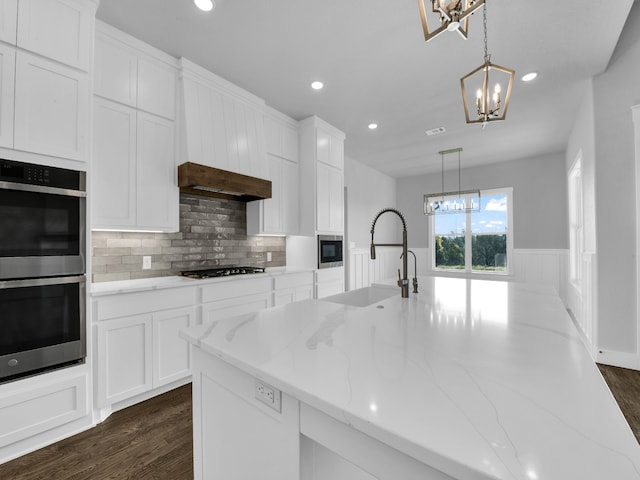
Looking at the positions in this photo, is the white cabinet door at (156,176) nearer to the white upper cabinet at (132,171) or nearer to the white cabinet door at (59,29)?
the white upper cabinet at (132,171)

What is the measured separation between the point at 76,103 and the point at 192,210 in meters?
1.32

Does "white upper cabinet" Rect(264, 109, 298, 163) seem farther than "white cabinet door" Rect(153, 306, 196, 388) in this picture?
Yes

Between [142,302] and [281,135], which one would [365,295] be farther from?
[281,135]

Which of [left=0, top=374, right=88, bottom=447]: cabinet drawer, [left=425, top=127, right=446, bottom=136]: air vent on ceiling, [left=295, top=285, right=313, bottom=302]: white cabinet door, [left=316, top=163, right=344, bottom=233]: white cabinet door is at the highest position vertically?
[left=425, top=127, right=446, bottom=136]: air vent on ceiling

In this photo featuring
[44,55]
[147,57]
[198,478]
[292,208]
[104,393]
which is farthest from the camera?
[292,208]

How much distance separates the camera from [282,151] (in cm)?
374

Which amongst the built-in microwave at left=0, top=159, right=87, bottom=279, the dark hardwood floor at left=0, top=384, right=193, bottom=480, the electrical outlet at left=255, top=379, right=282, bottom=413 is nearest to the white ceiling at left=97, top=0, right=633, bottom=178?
the built-in microwave at left=0, top=159, right=87, bottom=279

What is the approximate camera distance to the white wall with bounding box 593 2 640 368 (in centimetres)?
285

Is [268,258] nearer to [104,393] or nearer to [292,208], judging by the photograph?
[292,208]

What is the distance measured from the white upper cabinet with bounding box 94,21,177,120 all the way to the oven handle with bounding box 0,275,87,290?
4.48 ft

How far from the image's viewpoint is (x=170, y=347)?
94.3 inches

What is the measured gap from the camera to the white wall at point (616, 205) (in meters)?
2.85

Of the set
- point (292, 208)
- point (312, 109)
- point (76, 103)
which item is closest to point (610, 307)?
point (292, 208)

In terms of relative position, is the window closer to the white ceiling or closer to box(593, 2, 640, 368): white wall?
the white ceiling
